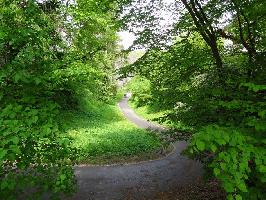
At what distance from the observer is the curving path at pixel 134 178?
493 inches

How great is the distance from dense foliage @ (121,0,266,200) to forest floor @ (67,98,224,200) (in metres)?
2.00

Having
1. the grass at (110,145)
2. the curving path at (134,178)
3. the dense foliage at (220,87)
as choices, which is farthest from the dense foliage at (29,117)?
the grass at (110,145)

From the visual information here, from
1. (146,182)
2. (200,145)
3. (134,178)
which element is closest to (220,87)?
(200,145)

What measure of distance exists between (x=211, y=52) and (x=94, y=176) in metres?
7.88

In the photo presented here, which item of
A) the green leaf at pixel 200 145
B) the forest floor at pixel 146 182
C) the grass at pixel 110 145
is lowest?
the forest floor at pixel 146 182

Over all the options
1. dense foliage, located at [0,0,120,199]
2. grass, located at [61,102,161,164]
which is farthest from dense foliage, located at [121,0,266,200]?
grass, located at [61,102,161,164]

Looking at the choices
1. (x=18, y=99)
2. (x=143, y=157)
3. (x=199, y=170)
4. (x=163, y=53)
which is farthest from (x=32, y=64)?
(x=143, y=157)

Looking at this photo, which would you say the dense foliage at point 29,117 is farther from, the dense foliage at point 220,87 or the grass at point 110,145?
the grass at point 110,145

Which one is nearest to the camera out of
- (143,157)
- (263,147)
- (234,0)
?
(263,147)

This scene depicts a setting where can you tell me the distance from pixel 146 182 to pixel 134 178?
754mm

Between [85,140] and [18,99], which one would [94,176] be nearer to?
[85,140]

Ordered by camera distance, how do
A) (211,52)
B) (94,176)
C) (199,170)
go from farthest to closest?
(199,170)
(94,176)
(211,52)

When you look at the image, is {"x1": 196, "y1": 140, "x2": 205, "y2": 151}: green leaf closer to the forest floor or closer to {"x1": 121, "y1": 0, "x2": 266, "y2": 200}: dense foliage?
{"x1": 121, "y1": 0, "x2": 266, "y2": 200}: dense foliage

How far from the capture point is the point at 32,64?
17.2 ft
